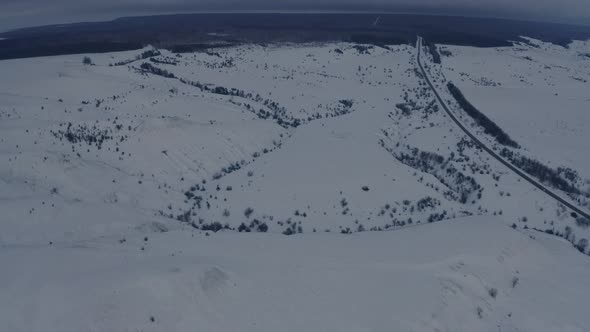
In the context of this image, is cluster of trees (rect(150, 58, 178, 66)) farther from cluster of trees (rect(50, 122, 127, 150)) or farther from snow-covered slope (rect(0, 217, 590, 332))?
snow-covered slope (rect(0, 217, 590, 332))

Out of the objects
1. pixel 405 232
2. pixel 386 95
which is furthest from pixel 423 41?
pixel 405 232

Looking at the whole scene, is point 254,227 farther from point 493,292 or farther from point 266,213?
point 493,292

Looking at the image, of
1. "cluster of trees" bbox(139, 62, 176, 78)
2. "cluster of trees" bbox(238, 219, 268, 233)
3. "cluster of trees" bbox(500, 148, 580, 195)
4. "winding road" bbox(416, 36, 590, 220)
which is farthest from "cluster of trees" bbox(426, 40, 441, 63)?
"cluster of trees" bbox(238, 219, 268, 233)

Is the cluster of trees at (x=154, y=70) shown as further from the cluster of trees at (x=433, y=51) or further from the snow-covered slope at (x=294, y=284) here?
the cluster of trees at (x=433, y=51)

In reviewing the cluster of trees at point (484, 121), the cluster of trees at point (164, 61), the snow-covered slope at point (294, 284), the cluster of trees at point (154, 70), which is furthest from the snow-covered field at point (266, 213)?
the cluster of trees at point (164, 61)

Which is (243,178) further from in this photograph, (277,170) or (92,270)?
(92,270)

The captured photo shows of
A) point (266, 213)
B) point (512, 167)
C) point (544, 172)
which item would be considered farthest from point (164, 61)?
point (544, 172)
